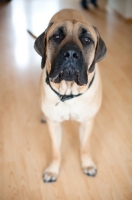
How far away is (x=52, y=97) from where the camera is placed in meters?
1.31

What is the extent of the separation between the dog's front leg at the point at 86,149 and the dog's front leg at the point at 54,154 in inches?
4.9

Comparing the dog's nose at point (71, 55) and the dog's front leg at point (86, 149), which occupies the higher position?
the dog's nose at point (71, 55)

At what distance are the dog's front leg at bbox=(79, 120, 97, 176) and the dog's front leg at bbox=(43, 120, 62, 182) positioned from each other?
0.12 metres

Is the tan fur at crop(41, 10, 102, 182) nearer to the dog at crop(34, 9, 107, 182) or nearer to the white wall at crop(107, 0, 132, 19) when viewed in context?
the dog at crop(34, 9, 107, 182)

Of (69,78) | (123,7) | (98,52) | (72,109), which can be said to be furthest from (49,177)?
(123,7)

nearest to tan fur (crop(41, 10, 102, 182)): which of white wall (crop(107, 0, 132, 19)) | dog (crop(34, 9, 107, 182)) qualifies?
dog (crop(34, 9, 107, 182))

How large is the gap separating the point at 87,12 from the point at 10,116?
2523mm

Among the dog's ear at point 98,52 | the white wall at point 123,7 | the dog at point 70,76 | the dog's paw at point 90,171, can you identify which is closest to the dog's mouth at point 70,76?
the dog at point 70,76

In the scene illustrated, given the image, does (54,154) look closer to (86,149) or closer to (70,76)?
(86,149)

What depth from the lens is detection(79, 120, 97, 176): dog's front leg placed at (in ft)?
4.69

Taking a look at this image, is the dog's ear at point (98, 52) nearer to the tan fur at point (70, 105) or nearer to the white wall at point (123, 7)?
the tan fur at point (70, 105)

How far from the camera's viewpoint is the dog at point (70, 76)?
3.68 ft

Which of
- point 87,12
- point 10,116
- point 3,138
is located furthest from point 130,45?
point 3,138

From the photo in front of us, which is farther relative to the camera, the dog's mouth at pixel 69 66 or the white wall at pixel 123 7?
the white wall at pixel 123 7
